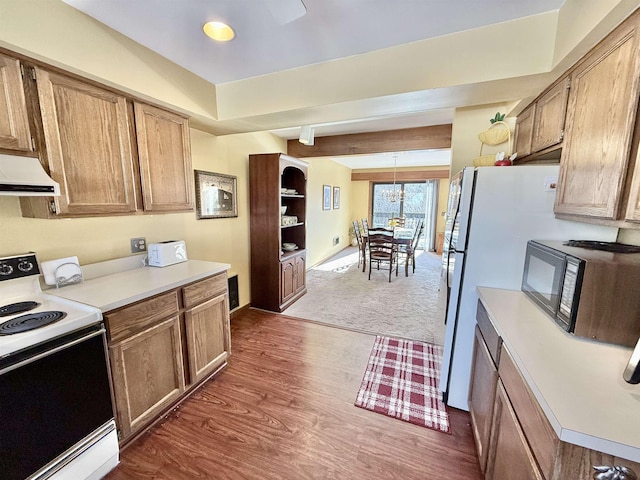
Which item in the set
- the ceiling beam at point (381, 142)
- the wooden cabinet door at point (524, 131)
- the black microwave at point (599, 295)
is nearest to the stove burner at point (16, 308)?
the black microwave at point (599, 295)

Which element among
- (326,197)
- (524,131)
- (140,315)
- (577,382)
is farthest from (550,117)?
(326,197)

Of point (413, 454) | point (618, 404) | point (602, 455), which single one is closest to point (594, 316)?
point (618, 404)

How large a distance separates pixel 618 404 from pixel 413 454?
3.86 ft

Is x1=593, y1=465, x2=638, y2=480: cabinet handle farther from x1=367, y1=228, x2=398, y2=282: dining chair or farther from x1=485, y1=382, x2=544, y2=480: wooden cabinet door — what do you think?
x1=367, y1=228, x2=398, y2=282: dining chair

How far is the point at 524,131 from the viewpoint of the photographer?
198cm

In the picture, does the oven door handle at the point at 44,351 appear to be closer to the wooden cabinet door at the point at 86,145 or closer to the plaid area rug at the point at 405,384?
the wooden cabinet door at the point at 86,145

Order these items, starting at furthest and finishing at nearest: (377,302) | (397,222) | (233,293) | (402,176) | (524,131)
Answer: (402,176) < (397,222) < (377,302) < (233,293) < (524,131)

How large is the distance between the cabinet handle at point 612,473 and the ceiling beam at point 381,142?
335cm

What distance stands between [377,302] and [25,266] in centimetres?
358

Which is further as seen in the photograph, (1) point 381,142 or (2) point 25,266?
(1) point 381,142

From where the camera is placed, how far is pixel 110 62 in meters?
1.58

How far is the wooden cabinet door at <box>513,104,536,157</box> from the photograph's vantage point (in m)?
1.86

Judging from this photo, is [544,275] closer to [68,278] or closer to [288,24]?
[288,24]

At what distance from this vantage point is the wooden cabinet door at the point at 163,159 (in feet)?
6.12
